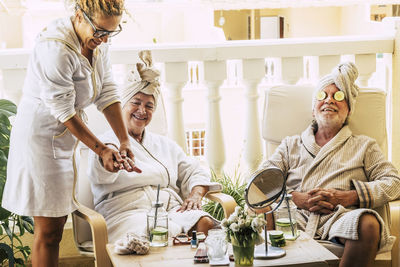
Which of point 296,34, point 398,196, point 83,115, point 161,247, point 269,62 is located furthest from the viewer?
point 296,34

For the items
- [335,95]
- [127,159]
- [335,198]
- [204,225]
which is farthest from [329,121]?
[127,159]

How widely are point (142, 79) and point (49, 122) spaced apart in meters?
0.59

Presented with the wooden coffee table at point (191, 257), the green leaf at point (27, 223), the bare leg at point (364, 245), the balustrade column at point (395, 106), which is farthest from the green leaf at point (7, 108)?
the balustrade column at point (395, 106)

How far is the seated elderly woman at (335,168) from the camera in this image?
2891mm

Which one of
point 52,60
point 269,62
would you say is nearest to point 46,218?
point 52,60

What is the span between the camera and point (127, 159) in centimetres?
261

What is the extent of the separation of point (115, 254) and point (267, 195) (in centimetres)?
58

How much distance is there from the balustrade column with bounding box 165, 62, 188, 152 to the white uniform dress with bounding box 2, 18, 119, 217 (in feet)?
2.69

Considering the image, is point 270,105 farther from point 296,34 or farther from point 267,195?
point 296,34

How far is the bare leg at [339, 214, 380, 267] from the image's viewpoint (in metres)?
2.65

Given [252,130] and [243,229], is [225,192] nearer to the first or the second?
[252,130]

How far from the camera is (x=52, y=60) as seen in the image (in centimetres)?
241

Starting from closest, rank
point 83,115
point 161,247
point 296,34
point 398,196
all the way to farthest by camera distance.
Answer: point 161,247, point 83,115, point 398,196, point 296,34

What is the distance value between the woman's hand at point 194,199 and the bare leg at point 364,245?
67 centimetres
